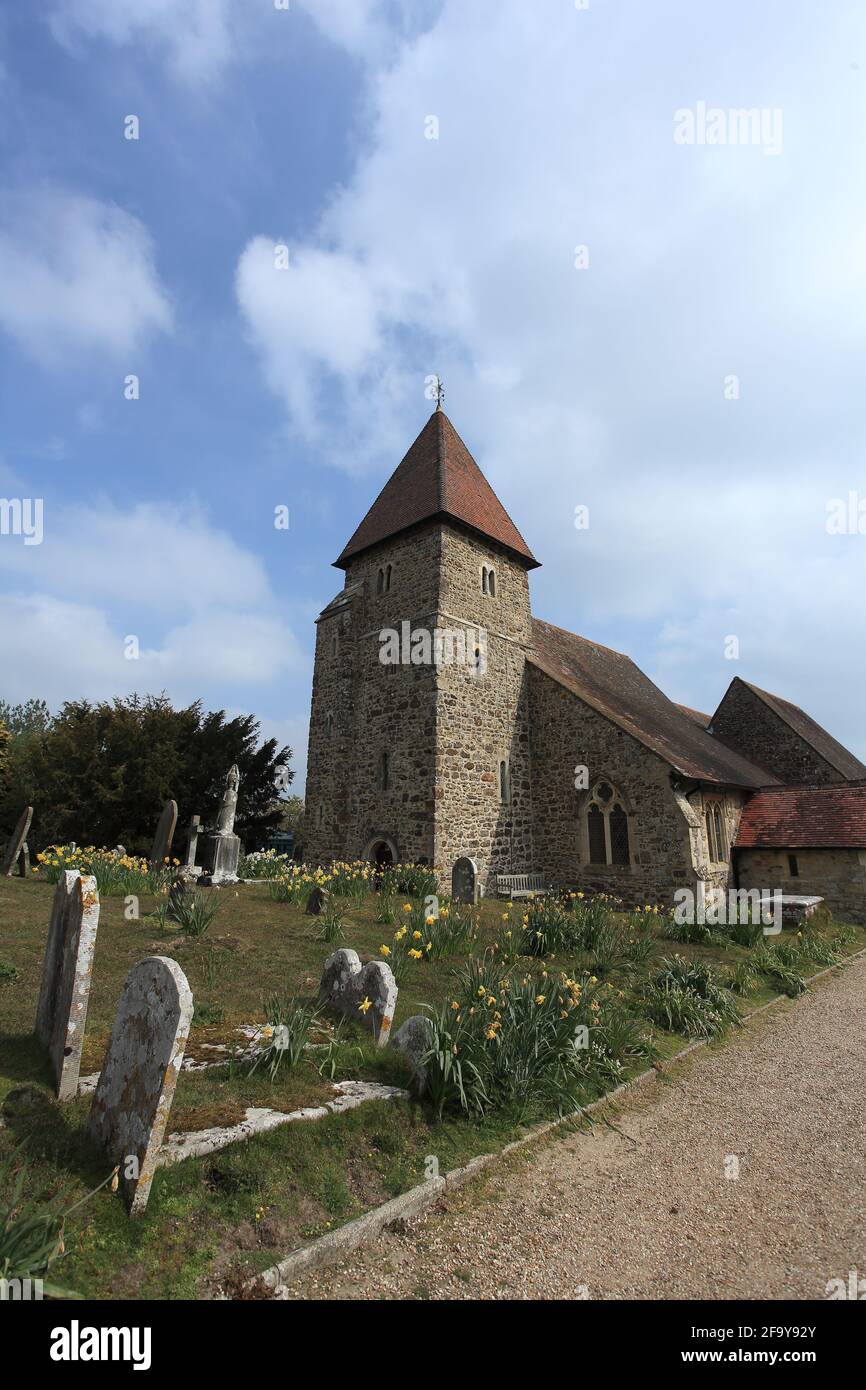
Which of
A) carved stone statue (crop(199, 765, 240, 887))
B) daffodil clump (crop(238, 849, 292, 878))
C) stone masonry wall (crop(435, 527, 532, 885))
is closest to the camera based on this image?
carved stone statue (crop(199, 765, 240, 887))

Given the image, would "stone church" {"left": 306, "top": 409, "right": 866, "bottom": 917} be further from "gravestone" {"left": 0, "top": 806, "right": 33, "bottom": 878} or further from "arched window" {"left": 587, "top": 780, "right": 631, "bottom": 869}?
"gravestone" {"left": 0, "top": 806, "right": 33, "bottom": 878}

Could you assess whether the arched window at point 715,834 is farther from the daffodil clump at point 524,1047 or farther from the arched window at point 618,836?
the daffodil clump at point 524,1047

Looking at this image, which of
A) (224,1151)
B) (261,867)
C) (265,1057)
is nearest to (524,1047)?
(265,1057)

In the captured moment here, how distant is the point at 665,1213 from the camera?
159 inches

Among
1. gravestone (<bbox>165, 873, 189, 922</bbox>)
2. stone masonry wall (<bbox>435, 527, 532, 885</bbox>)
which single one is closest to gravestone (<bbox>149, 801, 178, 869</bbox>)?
gravestone (<bbox>165, 873, 189, 922</bbox>)

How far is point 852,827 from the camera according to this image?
15.8m

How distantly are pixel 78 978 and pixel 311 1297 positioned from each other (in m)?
2.37

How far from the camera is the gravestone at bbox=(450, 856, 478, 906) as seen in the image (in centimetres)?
1191

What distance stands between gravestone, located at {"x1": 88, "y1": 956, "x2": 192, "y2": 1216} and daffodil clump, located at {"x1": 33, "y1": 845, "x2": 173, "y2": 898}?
6938 millimetres

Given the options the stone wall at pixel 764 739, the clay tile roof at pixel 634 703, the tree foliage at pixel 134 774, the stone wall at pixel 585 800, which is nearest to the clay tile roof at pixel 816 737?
the stone wall at pixel 764 739

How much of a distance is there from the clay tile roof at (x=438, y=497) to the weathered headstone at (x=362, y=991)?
40.0 ft

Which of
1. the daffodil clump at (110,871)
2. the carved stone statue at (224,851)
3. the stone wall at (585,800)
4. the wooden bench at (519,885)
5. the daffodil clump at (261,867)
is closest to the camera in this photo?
the daffodil clump at (110,871)

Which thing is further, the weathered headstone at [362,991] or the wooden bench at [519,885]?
the wooden bench at [519,885]

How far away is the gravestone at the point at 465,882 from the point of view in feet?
39.1
